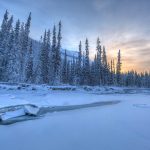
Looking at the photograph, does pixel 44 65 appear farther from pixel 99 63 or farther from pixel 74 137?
pixel 74 137

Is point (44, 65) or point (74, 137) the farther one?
point (44, 65)

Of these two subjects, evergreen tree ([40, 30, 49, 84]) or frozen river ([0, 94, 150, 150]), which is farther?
evergreen tree ([40, 30, 49, 84])

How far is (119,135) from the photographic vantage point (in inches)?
347

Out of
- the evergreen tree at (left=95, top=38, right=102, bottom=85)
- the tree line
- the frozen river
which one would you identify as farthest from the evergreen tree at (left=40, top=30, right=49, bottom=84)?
the frozen river

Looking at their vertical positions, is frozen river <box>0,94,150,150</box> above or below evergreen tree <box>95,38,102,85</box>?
below

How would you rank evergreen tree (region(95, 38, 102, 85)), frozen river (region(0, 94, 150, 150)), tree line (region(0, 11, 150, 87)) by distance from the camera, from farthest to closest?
evergreen tree (region(95, 38, 102, 85)), tree line (region(0, 11, 150, 87)), frozen river (region(0, 94, 150, 150))

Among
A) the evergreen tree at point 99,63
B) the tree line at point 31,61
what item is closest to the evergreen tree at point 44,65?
the tree line at point 31,61

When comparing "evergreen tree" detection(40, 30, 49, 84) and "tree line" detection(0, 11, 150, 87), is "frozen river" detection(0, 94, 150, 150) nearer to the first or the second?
"tree line" detection(0, 11, 150, 87)

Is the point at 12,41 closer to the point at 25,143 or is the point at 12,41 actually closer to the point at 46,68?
the point at 46,68

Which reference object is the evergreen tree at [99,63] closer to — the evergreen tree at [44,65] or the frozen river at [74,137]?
the evergreen tree at [44,65]

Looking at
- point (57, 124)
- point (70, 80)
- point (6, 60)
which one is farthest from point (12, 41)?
point (57, 124)

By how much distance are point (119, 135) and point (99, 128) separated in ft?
5.20

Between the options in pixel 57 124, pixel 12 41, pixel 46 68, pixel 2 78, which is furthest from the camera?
pixel 46 68

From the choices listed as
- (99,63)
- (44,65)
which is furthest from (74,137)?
(99,63)
